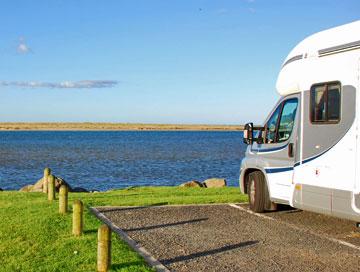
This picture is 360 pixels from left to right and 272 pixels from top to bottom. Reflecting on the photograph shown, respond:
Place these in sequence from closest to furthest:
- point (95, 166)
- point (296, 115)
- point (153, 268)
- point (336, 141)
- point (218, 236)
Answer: point (153, 268)
point (336, 141)
point (218, 236)
point (296, 115)
point (95, 166)

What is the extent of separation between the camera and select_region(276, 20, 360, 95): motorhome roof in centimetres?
918

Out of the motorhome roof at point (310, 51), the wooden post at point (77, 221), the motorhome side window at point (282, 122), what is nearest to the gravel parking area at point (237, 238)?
the wooden post at point (77, 221)

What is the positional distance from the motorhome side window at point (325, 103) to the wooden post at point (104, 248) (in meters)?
4.49

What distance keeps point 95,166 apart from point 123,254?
110ft

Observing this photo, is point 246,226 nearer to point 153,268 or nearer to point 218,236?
point 218,236

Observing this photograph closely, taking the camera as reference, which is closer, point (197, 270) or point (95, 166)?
point (197, 270)

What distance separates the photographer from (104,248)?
7371 mm

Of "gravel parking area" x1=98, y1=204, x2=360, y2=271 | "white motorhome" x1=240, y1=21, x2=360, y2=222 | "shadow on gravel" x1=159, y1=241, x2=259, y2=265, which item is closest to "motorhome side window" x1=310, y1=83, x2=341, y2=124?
"white motorhome" x1=240, y1=21, x2=360, y2=222

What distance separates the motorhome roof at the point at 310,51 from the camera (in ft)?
30.1

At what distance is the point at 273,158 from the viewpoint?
37.9 feet

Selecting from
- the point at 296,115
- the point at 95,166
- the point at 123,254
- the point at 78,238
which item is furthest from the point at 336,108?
the point at 95,166

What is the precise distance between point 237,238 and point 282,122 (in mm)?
2896

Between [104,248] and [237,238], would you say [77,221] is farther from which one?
[237,238]

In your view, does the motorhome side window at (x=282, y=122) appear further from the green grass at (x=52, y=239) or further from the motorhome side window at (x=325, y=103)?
the green grass at (x=52, y=239)
